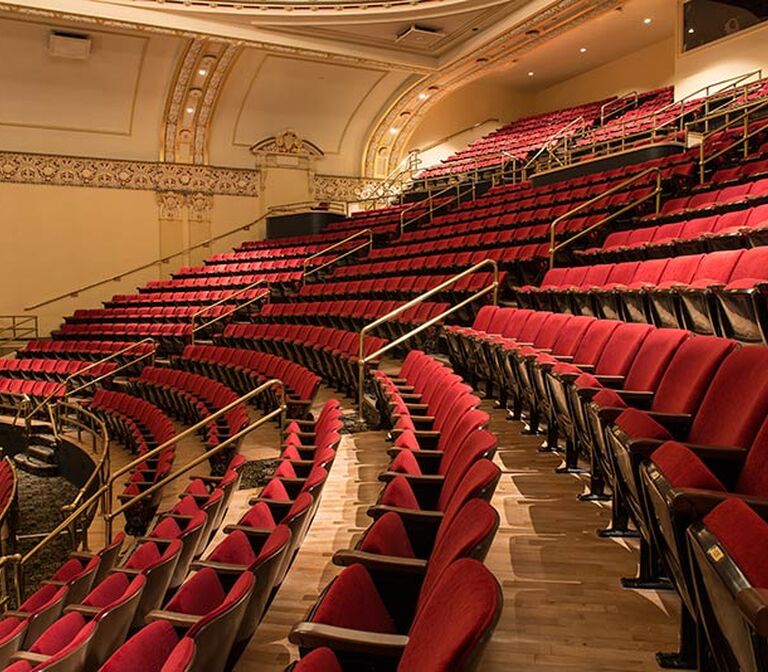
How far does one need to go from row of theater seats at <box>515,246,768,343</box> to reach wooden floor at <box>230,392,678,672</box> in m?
0.30

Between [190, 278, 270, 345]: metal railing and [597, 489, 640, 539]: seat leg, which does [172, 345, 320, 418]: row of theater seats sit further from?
[597, 489, 640, 539]: seat leg

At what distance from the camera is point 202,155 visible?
14.1 feet

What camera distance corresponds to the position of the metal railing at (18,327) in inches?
147

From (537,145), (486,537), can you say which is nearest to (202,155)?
(537,145)

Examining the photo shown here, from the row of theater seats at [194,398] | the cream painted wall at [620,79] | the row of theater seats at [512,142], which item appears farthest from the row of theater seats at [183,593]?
the cream painted wall at [620,79]

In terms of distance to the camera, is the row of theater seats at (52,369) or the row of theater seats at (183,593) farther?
the row of theater seats at (52,369)

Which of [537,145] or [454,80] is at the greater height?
[454,80]

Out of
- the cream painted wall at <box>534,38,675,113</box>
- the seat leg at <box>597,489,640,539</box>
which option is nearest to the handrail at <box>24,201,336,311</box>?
the cream painted wall at <box>534,38,675,113</box>

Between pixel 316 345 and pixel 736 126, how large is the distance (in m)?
1.96

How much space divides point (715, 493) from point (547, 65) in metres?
5.20

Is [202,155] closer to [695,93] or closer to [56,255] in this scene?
[56,255]

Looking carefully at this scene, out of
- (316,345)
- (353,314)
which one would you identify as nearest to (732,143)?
(353,314)

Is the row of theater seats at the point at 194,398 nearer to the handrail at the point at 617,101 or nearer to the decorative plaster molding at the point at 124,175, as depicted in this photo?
the decorative plaster molding at the point at 124,175

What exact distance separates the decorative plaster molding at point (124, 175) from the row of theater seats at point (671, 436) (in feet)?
11.4
